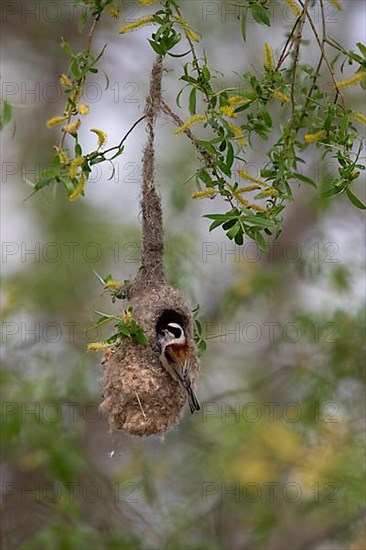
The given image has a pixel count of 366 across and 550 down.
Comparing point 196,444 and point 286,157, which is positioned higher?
point 286,157

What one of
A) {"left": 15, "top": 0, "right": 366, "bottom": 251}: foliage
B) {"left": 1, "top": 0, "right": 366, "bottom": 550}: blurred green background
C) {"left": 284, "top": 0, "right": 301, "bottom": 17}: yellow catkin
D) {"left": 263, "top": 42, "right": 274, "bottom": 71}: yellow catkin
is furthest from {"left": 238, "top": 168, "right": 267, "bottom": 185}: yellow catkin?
{"left": 1, "top": 0, "right": 366, "bottom": 550}: blurred green background

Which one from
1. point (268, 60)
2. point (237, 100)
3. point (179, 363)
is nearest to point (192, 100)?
point (237, 100)

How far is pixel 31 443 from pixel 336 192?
2466 mm

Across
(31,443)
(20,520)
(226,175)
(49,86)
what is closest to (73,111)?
(226,175)

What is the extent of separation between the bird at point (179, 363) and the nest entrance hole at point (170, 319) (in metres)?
0.11

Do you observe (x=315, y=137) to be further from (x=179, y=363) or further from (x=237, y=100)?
→ (x=179, y=363)

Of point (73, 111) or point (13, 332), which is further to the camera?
point (13, 332)

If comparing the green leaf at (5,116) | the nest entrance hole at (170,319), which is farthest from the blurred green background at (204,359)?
the green leaf at (5,116)

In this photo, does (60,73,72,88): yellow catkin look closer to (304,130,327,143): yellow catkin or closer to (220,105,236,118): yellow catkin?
(220,105,236,118): yellow catkin

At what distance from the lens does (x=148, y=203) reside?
8.80 feet

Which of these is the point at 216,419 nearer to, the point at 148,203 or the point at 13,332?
the point at 13,332

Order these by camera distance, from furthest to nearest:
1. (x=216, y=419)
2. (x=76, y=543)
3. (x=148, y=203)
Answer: (x=216, y=419)
(x=76, y=543)
(x=148, y=203)

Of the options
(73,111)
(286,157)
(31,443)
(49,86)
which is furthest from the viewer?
(49,86)

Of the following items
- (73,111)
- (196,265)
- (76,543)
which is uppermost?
(73,111)
